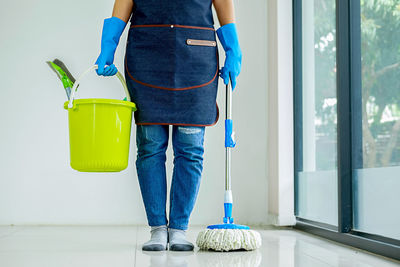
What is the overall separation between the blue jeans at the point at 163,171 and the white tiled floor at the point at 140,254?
0.15m

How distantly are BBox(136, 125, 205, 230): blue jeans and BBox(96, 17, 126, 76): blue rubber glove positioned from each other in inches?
9.2

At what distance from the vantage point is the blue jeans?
1832 mm

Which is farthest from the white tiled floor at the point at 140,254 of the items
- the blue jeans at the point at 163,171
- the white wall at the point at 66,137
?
the white wall at the point at 66,137

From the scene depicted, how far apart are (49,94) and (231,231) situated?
156 cm

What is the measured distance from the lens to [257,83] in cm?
299

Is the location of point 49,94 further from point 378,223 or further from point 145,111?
point 378,223

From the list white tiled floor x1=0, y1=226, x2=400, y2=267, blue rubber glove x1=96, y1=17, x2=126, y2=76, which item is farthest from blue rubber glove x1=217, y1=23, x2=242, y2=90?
white tiled floor x1=0, y1=226, x2=400, y2=267

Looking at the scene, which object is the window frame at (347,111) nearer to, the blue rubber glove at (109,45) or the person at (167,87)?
the person at (167,87)

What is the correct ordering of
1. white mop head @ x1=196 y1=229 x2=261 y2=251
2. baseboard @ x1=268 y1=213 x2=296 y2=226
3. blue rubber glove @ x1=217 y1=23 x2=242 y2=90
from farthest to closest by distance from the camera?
1. baseboard @ x1=268 y1=213 x2=296 y2=226
2. blue rubber glove @ x1=217 y1=23 x2=242 y2=90
3. white mop head @ x1=196 y1=229 x2=261 y2=251

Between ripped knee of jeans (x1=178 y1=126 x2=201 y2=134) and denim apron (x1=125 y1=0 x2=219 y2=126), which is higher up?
denim apron (x1=125 y1=0 x2=219 y2=126)

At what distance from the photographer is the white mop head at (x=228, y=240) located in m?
1.72

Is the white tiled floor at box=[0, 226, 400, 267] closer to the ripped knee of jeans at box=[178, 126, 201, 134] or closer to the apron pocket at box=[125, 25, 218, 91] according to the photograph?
the ripped knee of jeans at box=[178, 126, 201, 134]

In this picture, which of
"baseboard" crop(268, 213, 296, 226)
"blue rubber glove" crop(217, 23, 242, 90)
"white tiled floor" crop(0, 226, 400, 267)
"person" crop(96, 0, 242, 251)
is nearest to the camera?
"white tiled floor" crop(0, 226, 400, 267)

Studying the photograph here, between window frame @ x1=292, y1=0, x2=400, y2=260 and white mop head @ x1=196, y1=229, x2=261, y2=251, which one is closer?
white mop head @ x1=196, y1=229, x2=261, y2=251
